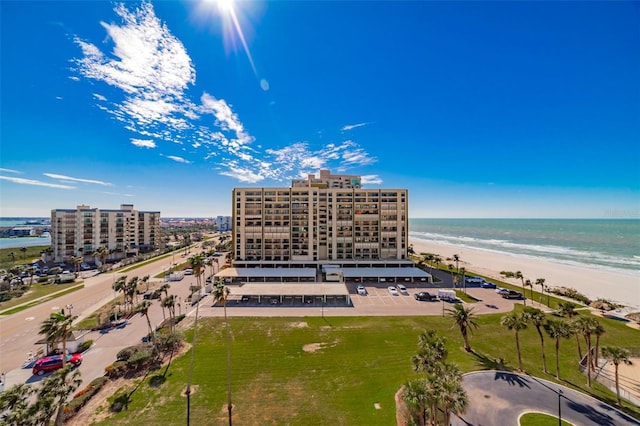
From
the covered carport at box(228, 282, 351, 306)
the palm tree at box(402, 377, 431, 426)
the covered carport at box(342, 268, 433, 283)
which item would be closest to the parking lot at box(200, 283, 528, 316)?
the covered carport at box(228, 282, 351, 306)

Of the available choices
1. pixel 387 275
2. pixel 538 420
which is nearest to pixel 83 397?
pixel 538 420

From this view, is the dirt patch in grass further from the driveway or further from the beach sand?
the beach sand

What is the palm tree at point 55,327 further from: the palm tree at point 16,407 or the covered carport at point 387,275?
the covered carport at point 387,275

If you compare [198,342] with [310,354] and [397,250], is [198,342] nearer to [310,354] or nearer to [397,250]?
[310,354]

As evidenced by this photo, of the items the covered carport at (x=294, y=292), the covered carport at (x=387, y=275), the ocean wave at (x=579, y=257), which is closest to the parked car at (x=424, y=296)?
the covered carport at (x=387, y=275)

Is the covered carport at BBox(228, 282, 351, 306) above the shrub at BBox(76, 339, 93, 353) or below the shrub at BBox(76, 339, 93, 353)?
above

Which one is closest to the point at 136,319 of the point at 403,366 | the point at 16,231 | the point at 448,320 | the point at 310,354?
the point at 310,354

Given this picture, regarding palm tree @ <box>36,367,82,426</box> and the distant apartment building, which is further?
the distant apartment building
